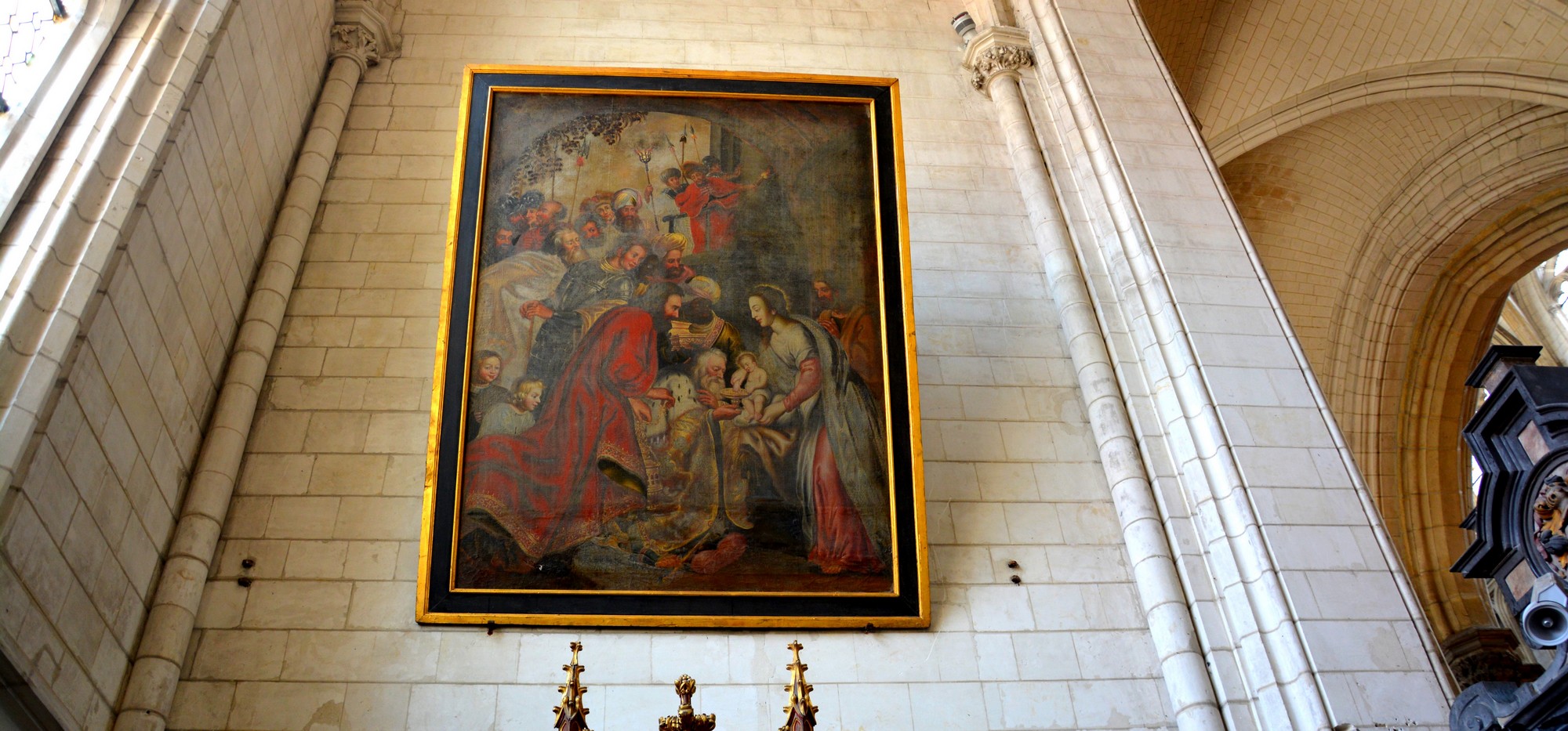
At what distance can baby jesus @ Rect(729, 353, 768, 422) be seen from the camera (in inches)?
241

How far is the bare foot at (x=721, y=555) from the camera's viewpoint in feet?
18.7

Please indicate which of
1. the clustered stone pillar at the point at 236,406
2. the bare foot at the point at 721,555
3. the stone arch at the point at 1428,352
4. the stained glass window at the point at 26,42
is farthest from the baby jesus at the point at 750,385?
the stone arch at the point at 1428,352

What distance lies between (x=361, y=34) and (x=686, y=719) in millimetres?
5384

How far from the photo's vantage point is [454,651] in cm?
547

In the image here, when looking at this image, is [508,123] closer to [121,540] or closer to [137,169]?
[137,169]

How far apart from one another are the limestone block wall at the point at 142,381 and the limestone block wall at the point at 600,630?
396 mm

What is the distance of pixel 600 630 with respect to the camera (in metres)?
5.59

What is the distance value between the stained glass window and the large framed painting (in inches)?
74.5

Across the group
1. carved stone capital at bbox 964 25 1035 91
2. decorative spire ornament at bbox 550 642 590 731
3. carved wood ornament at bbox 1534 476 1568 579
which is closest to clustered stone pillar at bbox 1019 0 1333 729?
carved stone capital at bbox 964 25 1035 91

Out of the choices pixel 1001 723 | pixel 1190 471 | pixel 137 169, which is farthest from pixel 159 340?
pixel 1190 471

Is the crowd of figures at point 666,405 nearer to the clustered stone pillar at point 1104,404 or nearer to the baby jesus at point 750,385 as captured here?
the baby jesus at point 750,385

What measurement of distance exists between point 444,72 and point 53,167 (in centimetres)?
357

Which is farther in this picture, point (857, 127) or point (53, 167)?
point (857, 127)

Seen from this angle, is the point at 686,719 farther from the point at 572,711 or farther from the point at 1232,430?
the point at 1232,430
